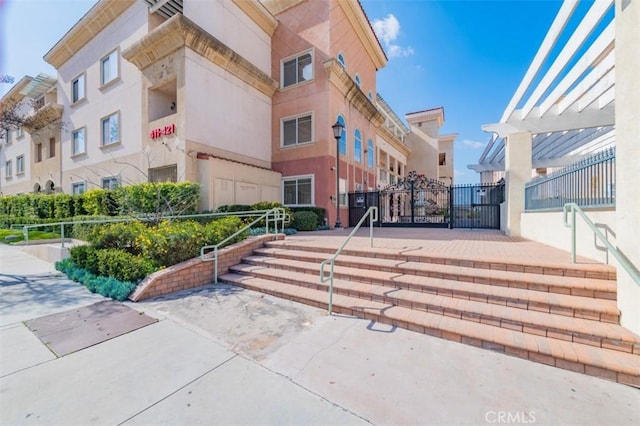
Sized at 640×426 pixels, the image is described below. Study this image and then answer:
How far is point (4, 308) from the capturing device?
4.74 meters

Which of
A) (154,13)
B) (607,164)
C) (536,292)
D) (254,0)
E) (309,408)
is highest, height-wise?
(254,0)

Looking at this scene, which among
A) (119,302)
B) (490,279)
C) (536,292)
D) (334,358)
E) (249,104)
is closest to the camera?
(334,358)

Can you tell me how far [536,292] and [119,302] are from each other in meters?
7.09

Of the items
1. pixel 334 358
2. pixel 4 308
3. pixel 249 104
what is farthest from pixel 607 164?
pixel 249 104

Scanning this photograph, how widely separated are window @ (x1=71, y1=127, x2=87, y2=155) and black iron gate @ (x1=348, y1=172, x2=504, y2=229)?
16.4 metres

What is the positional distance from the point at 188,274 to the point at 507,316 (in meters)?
5.87

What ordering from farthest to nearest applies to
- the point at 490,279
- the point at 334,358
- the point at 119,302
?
the point at 119,302 < the point at 490,279 < the point at 334,358

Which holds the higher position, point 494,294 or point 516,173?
point 516,173

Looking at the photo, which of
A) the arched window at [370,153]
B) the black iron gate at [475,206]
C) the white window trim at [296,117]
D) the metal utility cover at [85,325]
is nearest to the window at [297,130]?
the white window trim at [296,117]

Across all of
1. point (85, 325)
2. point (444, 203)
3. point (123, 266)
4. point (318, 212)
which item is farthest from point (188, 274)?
point (444, 203)

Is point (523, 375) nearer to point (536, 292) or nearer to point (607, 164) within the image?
point (536, 292)

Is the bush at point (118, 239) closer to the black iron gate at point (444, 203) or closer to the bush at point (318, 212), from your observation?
the bush at point (318, 212)

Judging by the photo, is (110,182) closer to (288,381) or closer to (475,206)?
(288,381)

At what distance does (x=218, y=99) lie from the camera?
12.8 meters
